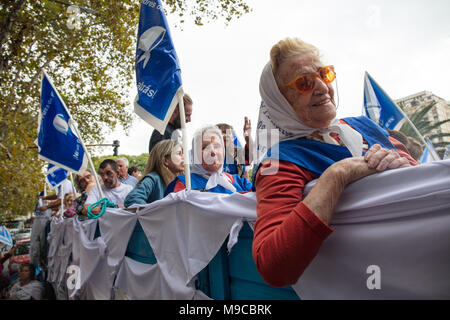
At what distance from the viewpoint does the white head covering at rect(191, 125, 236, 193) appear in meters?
2.50

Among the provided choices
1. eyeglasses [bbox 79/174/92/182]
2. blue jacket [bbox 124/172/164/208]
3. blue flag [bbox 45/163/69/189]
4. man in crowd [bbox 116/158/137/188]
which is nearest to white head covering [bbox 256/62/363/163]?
blue jacket [bbox 124/172/164/208]

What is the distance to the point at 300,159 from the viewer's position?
117cm

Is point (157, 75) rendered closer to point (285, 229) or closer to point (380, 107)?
point (285, 229)

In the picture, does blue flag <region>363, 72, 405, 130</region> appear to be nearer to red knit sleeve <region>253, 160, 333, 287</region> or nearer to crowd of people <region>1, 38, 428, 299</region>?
crowd of people <region>1, 38, 428, 299</region>

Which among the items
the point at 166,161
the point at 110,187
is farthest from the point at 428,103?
the point at 110,187

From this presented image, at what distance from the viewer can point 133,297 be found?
251 cm

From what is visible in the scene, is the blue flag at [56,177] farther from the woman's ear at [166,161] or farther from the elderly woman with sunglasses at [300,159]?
the elderly woman with sunglasses at [300,159]

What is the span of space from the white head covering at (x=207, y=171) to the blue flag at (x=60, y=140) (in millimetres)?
2453

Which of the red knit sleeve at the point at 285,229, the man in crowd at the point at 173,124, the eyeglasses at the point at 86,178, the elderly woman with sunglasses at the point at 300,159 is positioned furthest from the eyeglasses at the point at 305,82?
the eyeglasses at the point at 86,178

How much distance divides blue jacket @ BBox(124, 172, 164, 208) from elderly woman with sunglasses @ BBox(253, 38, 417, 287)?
1.77 metres

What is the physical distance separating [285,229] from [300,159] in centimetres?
37

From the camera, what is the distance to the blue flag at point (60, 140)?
436 cm

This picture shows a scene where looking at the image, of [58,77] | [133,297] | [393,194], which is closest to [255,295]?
[393,194]
